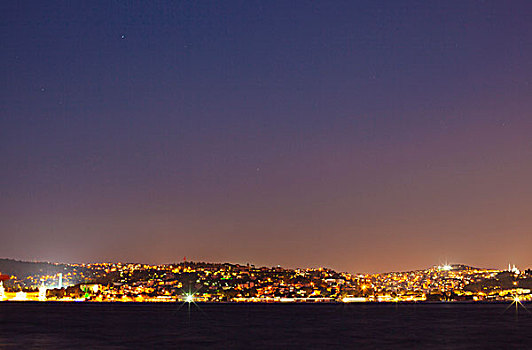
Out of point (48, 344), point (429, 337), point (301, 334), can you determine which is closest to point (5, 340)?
point (48, 344)

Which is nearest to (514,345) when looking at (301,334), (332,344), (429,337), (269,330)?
(429,337)

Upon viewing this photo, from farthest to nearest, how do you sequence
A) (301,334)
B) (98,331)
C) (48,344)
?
(98,331)
(301,334)
(48,344)

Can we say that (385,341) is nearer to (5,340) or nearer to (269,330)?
(269,330)

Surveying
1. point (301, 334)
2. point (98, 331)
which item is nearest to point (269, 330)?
point (301, 334)

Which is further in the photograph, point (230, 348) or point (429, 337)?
point (429, 337)

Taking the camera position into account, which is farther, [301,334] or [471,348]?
[301,334]

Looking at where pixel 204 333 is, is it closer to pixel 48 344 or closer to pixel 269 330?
pixel 269 330

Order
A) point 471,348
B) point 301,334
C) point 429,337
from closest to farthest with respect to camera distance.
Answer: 1. point 471,348
2. point 429,337
3. point 301,334

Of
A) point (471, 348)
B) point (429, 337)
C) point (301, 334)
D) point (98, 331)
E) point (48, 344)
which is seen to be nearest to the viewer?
point (471, 348)

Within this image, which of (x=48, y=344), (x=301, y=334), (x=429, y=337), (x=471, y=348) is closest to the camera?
(x=471, y=348)
